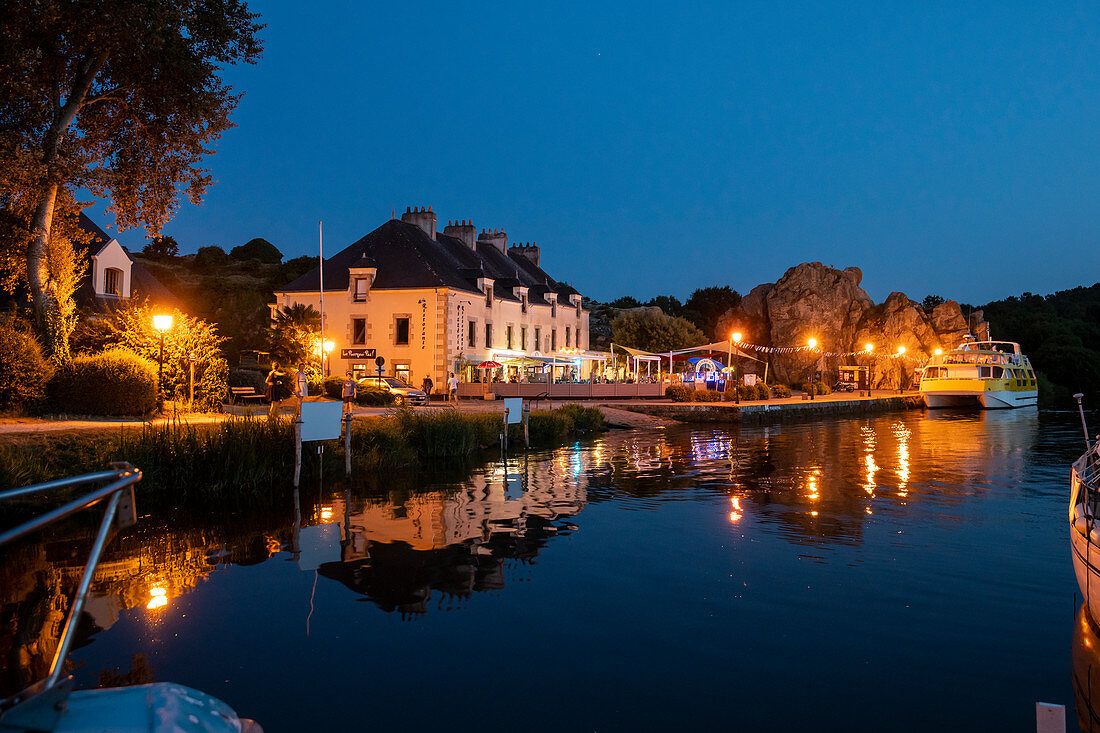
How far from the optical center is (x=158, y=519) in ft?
43.1

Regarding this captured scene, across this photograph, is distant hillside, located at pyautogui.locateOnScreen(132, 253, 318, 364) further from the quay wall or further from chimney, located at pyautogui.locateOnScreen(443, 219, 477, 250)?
the quay wall

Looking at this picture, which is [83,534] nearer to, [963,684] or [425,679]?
[425,679]

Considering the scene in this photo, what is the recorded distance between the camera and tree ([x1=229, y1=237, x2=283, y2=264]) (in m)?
87.6

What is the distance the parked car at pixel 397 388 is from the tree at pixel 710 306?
46345mm

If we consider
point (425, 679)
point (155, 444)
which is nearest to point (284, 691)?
point (425, 679)

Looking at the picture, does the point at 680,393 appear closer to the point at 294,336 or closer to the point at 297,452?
the point at 294,336

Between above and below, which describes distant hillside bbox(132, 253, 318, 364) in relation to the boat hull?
above

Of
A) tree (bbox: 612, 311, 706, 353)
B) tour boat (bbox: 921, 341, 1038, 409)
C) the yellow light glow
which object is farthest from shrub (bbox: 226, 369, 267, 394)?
tour boat (bbox: 921, 341, 1038, 409)

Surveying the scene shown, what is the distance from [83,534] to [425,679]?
8.05 metres

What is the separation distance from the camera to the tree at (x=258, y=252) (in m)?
87.6

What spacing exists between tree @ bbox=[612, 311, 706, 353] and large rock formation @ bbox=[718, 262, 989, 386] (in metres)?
8.68

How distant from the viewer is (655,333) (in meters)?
64.9

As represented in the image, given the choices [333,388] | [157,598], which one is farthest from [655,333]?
[157,598]

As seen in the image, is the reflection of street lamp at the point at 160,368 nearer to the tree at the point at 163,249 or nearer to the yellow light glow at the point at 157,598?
the yellow light glow at the point at 157,598
